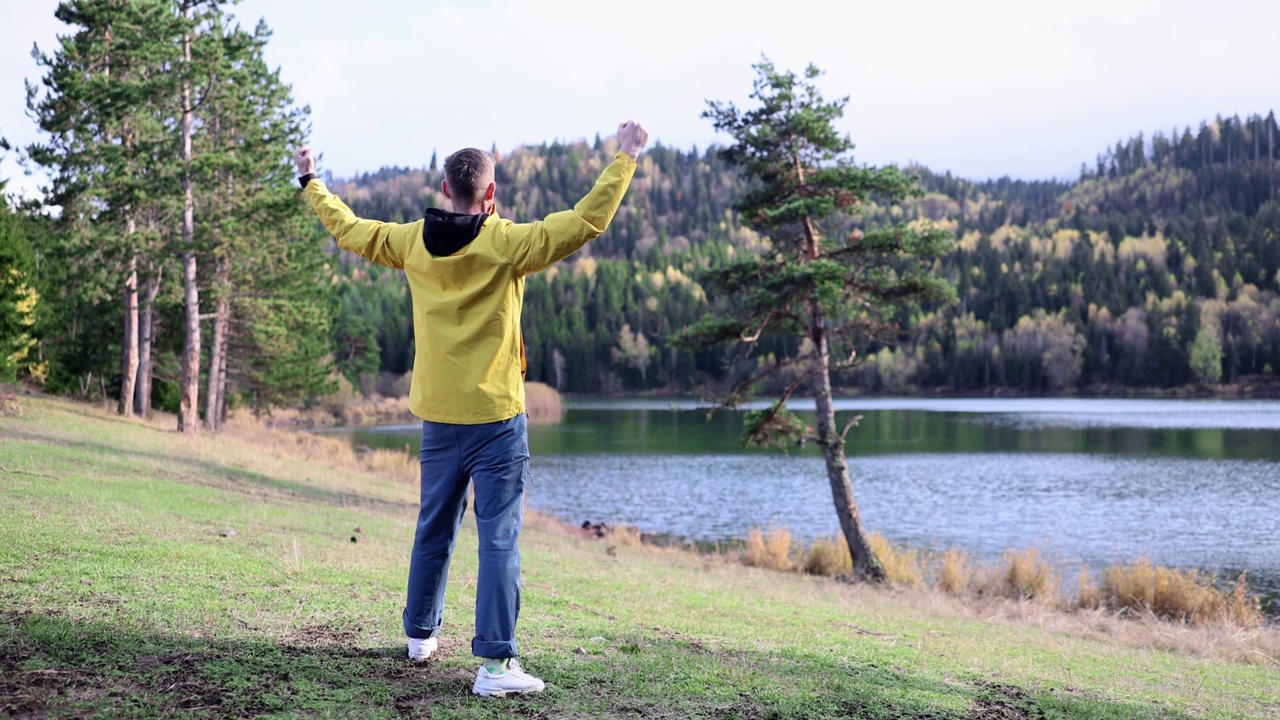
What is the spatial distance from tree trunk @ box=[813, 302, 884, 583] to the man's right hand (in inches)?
462

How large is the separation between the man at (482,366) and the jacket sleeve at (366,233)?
0.06ft

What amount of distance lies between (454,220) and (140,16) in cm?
2142

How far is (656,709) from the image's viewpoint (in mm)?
4055

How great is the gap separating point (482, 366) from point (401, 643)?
1.67 metres

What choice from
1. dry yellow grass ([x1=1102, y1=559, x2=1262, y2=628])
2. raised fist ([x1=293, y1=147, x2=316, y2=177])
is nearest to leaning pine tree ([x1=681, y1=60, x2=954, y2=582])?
dry yellow grass ([x1=1102, y1=559, x2=1262, y2=628])

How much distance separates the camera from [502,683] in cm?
393

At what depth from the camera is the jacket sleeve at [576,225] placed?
150 inches

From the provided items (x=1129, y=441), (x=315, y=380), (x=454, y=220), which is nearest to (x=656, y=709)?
(x=454, y=220)

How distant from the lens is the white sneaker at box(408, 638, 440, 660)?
14.4 feet

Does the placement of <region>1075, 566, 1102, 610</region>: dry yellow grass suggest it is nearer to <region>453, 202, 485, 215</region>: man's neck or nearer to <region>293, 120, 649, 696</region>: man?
<region>293, 120, 649, 696</region>: man

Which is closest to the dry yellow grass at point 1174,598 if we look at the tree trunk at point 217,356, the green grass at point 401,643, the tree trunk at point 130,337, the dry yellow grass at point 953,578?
the dry yellow grass at point 953,578

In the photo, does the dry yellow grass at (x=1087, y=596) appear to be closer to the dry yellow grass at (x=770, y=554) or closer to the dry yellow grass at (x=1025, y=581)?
the dry yellow grass at (x=1025, y=581)

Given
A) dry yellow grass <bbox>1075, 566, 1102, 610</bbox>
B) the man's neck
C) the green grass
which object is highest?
the man's neck

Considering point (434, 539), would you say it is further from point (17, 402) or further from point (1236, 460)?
point (1236, 460)
